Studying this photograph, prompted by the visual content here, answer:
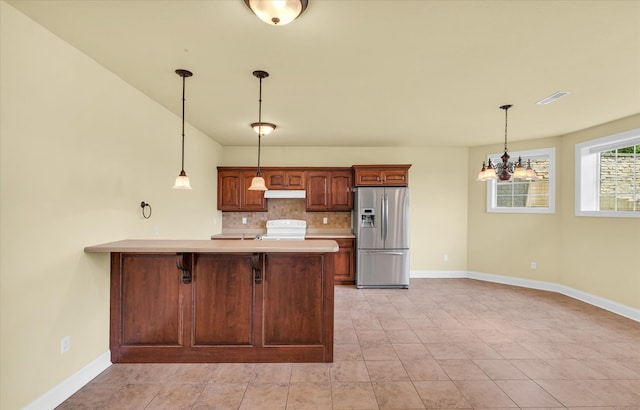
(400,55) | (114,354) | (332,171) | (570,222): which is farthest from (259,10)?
(570,222)

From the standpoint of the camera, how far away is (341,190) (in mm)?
5453

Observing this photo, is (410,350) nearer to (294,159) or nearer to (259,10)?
(259,10)

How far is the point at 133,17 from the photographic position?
1.83 meters

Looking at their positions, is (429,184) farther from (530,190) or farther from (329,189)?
(329,189)

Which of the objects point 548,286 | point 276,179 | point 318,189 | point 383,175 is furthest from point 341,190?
point 548,286

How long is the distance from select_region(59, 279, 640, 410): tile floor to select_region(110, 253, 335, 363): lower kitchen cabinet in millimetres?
132

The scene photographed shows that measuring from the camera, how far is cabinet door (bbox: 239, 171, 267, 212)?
5465mm

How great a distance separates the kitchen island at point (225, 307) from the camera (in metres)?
2.59

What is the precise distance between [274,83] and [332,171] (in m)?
2.79

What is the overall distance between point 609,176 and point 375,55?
4287 mm

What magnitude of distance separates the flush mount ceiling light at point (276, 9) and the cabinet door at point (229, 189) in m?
4.08

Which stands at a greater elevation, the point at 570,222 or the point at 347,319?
the point at 570,222

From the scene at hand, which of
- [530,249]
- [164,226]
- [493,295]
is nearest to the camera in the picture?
[164,226]

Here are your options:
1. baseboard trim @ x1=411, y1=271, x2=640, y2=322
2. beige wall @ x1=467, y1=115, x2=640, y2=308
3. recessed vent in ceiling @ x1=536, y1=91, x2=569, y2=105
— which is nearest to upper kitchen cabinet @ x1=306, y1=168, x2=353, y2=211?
baseboard trim @ x1=411, y1=271, x2=640, y2=322
